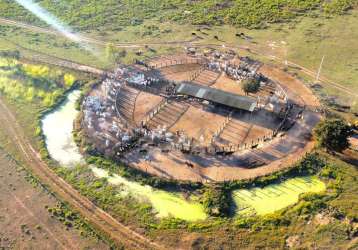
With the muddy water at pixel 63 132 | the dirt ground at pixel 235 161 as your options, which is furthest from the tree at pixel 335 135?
the muddy water at pixel 63 132

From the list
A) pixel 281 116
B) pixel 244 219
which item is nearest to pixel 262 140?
pixel 281 116

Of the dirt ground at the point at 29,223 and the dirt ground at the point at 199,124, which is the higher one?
the dirt ground at the point at 199,124

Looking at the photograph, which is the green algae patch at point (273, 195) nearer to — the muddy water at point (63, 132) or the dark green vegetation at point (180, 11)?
the muddy water at point (63, 132)

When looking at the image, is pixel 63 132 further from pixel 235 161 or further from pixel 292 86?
pixel 292 86

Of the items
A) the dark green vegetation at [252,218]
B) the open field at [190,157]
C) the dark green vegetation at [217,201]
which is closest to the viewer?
the dark green vegetation at [252,218]

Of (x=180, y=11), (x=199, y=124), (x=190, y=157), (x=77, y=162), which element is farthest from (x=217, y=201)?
(x=180, y=11)

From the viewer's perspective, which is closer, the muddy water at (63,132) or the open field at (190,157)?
the open field at (190,157)

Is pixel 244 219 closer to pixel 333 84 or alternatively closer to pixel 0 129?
pixel 333 84
